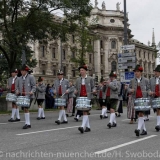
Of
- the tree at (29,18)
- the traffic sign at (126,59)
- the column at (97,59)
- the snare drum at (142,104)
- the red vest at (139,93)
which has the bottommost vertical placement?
the snare drum at (142,104)

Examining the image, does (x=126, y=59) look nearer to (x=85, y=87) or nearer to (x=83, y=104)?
(x=85, y=87)

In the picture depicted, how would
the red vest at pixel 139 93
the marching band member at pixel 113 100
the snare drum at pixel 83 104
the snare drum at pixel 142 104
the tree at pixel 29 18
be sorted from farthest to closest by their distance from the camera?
1. the tree at pixel 29 18
2. the marching band member at pixel 113 100
3. the snare drum at pixel 83 104
4. the red vest at pixel 139 93
5. the snare drum at pixel 142 104

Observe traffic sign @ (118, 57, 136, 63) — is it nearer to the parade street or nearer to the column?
the parade street

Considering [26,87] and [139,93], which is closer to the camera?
[139,93]

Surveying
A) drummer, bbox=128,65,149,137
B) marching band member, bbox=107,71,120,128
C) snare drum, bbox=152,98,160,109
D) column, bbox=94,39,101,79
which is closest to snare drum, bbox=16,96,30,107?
marching band member, bbox=107,71,120,128

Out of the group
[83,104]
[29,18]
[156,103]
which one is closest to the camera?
[83,104]

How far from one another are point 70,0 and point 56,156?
16.4 metres

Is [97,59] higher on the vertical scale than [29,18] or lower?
higher

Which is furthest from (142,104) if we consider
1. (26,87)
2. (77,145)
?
(26,87)

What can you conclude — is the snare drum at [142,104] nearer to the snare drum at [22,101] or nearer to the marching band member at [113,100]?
the marching band member at [113,100]

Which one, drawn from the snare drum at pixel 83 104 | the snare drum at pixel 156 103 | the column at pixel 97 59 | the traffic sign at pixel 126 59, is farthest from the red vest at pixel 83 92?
the column at pixel 97 59

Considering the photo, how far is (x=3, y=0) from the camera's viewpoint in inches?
882

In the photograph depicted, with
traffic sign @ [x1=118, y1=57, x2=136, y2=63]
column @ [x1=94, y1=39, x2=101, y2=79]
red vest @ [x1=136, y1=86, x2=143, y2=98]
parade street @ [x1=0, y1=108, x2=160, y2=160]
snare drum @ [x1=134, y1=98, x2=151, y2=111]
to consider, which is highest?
column @ [x1=94, y1=39, x2=101, y2=79]

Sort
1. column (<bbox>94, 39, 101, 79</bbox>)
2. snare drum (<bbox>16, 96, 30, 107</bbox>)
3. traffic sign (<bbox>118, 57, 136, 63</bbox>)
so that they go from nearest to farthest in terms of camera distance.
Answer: snare drum (<bbox>16, 96, 30, 107</bbox>)
traffic sign (<bbox>118, 57, 136, 63</bbox>)
column (<bbox>94, 39, 101, 79</bbox>)
